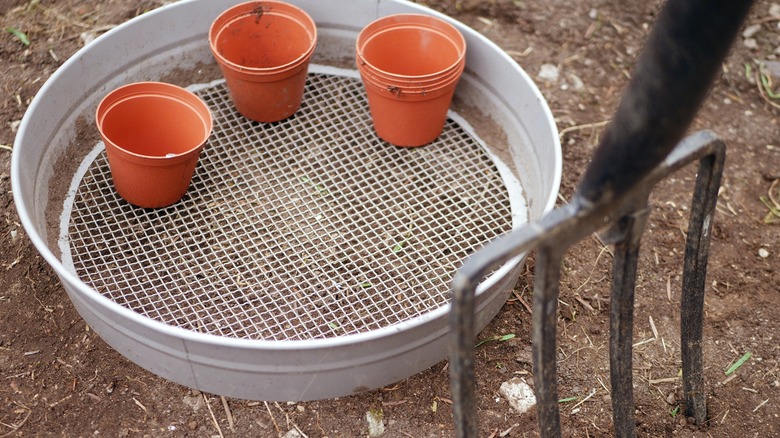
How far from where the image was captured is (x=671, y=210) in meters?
2.48

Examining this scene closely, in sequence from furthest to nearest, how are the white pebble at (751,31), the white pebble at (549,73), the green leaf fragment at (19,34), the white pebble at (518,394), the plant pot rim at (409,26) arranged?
the white pebble at (751,31) → the white pebble at (549,73) → the green leaf fragment at (19,34) → the plant pot rim at (409,26) → the white pebble at (518,394)

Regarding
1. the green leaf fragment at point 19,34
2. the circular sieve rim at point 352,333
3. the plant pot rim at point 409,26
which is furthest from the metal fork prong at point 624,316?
the green leaf fragment at point 19,34

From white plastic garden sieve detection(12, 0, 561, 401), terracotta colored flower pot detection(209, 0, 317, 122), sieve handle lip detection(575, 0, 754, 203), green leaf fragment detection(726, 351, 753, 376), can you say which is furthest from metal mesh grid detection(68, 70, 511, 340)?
sieve handle lip detection(575, 0, 754, 203)

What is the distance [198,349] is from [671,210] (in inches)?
61.1

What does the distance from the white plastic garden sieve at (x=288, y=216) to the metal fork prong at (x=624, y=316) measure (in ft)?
1.09

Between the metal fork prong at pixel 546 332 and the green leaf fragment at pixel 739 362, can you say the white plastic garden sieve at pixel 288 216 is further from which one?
the green leaf fragment at pixel 739 362

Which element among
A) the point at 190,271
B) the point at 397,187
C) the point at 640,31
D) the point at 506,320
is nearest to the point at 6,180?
the point at 190,271

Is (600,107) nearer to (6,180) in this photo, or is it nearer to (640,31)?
(640,31)

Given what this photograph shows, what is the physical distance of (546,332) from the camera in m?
1.43

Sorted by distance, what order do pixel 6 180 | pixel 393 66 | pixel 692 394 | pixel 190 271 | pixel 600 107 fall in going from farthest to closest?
pixel 600 107 < pixel 393 66 < pixel 6 180 < pixel 190 271 < pixel 692 394

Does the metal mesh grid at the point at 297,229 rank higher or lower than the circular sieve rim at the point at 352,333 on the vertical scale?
lower

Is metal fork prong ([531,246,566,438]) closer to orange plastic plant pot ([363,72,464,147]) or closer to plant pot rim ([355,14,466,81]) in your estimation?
orange plastic plant pot ([363,72,464,147])

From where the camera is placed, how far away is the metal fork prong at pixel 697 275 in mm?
1644

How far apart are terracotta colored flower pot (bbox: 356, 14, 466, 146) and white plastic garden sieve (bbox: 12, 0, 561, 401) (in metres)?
0.06
